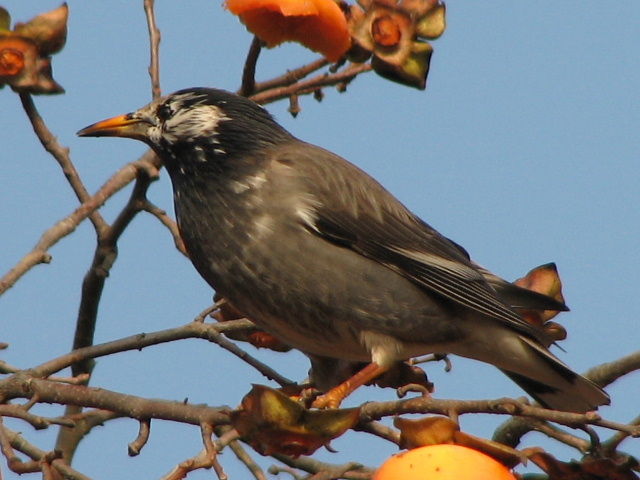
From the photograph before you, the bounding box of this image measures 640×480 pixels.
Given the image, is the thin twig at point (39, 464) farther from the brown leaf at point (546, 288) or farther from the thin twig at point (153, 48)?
the brown leaf at point (546, 288)

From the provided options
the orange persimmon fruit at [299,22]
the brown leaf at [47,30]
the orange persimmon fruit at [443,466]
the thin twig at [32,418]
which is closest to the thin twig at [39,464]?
the thin twig at [32,418]

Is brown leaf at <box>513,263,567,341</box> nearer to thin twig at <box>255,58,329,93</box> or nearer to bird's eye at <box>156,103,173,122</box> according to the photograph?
thin twig at <box>255,58,329,93</box>

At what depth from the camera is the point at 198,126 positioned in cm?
489

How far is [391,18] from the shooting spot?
4.36m

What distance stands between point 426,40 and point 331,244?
2.84 ft

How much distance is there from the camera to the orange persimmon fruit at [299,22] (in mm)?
4062

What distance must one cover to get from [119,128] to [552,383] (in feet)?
6.85

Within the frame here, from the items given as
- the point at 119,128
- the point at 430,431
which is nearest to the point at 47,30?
the point at 119,128

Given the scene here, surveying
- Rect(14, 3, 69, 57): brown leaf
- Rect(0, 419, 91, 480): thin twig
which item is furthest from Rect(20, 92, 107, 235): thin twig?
Rect(0, 419, 91, 480): thin twig

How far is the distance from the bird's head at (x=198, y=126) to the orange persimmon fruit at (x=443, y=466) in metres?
2.29

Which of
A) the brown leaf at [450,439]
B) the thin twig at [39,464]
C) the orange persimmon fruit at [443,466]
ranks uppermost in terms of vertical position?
the thin twig at [39,464]

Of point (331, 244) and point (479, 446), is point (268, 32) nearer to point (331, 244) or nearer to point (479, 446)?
point (331, 244)

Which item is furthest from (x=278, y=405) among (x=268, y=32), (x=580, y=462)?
(x=268, y=32)

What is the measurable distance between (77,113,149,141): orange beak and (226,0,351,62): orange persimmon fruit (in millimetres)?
865
